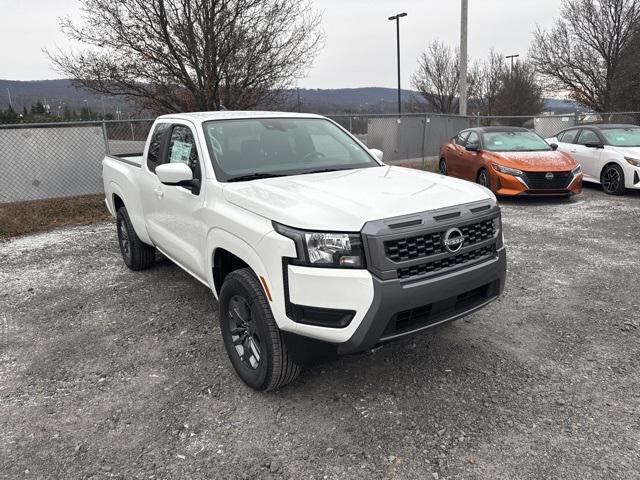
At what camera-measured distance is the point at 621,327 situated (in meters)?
3.89

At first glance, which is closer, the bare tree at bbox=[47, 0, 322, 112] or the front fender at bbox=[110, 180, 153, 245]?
the front fender at bbox=[110, 180, 153, 245]

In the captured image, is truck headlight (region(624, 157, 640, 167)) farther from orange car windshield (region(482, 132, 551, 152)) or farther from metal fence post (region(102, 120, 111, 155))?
metal fence post (region(102, 120, 111, 155))

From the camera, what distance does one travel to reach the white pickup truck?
8.43 ft

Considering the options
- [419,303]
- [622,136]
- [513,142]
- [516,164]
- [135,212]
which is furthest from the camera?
[622,136]

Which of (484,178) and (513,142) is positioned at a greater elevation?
(513,142)

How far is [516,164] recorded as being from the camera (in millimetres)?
8922

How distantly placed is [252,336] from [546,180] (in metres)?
7.49

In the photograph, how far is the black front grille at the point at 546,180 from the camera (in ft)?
28.8

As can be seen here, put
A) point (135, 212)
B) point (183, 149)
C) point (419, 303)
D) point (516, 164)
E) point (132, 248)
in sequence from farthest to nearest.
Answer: point (516, 164) → point (132, 248) → point (135, 212) → point (183, 149) → point (419, 303)

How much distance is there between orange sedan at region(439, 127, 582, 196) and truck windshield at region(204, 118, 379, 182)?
18.2ft

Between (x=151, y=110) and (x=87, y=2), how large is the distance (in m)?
2.57

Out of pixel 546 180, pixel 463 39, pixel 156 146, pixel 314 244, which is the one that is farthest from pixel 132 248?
pixel 463 39

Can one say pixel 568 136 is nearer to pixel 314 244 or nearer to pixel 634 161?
pixel 634 161

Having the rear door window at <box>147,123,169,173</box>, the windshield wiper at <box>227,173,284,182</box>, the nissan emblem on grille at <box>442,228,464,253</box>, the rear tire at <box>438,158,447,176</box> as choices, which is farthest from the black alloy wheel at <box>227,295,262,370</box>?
the rear tire at <box>438,158,447,176</box>
